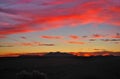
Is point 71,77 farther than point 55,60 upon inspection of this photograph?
No

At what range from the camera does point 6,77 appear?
69938 mm

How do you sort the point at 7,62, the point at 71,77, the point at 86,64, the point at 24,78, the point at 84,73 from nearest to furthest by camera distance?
the point at 24,78, the point at 71,77, the point at 84,73, the point at 86,64, the point at 7,62

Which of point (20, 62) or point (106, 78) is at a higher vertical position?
point (20, 62)

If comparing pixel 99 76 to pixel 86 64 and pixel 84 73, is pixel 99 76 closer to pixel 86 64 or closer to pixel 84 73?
pixel 84 73

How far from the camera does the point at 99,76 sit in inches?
2707

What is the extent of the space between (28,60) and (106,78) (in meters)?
40.3

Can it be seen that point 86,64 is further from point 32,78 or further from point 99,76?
point 32,78

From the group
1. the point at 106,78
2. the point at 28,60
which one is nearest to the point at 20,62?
the point at 28,60

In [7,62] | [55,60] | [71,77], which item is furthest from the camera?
[7,62]

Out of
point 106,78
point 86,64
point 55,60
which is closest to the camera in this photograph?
point 106,78

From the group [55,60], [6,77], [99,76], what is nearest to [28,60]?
[55,60]

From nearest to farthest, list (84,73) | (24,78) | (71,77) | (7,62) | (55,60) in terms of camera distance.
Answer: (24,78) → (71,77) → (84,73) → (55,60) → (7,62)

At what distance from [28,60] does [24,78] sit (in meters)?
63.1

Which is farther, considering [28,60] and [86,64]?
[28,60]
